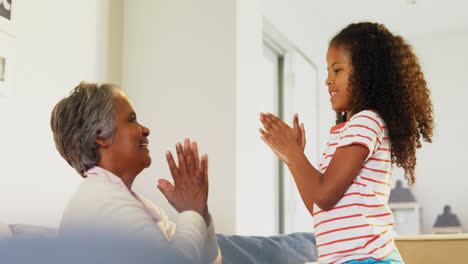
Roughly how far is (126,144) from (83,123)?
104mm

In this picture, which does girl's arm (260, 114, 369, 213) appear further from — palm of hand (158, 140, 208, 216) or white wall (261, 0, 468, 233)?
white wall (261, 0, 468, 233)

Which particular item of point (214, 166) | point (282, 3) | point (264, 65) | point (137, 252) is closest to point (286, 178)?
point (264, 65)

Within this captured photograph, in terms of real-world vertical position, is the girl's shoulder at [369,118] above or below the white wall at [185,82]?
below

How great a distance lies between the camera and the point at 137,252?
0.51 meters

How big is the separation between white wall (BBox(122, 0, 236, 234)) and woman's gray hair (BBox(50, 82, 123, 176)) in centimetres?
182

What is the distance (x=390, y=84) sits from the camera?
4.47 feet

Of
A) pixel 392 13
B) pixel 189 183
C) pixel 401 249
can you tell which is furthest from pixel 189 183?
pixel 392 13

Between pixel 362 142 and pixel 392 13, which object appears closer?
pixel 362 142

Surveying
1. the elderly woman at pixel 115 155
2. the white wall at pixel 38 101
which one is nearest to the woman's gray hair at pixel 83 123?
the elderly woman at pixel 115 155

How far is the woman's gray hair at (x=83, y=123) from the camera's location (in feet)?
3.79

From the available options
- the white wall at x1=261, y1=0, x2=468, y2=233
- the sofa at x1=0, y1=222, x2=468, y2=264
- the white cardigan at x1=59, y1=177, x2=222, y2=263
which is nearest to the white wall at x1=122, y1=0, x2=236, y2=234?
the sofa at x1=0, y1=222, x2=468, y2=264

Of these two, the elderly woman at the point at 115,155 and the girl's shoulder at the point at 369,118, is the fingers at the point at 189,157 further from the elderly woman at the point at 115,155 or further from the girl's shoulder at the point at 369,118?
the girl's shoulder at the point at 369,118

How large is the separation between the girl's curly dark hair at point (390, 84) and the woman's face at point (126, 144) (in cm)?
55

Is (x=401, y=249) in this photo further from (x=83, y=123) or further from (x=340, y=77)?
(x=83, y=123)
